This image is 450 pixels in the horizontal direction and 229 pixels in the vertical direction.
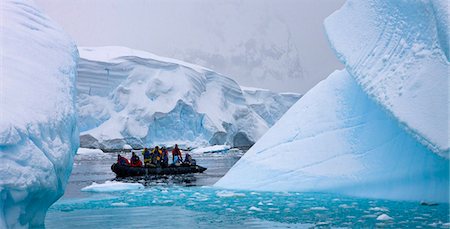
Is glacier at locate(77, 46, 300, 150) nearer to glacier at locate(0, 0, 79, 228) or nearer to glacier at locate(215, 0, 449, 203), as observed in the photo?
glacier at locate(215, 0, 449, 203)

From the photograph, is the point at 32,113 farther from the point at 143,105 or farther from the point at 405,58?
the point at 143,105

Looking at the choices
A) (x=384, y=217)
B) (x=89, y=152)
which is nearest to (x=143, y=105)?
(x=89, y=152)

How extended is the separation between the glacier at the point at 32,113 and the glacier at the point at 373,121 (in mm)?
4815

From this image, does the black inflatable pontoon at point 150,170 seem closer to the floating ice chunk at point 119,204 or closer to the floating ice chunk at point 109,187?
the floating ice chunk at point 109,187

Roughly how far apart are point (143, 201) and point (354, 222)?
4.37m

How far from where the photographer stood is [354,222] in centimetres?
701

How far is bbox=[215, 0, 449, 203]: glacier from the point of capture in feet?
27.1

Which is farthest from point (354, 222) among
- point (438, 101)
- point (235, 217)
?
point (438, 101)

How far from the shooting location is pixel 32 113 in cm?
565

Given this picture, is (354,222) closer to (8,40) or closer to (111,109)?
(8,40)

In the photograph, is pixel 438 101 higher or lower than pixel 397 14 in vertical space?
lower

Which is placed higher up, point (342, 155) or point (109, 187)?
point (342, 155)

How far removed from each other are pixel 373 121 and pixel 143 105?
31.5 m

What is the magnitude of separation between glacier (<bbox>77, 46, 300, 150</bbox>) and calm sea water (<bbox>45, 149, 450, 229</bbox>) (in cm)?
2901
